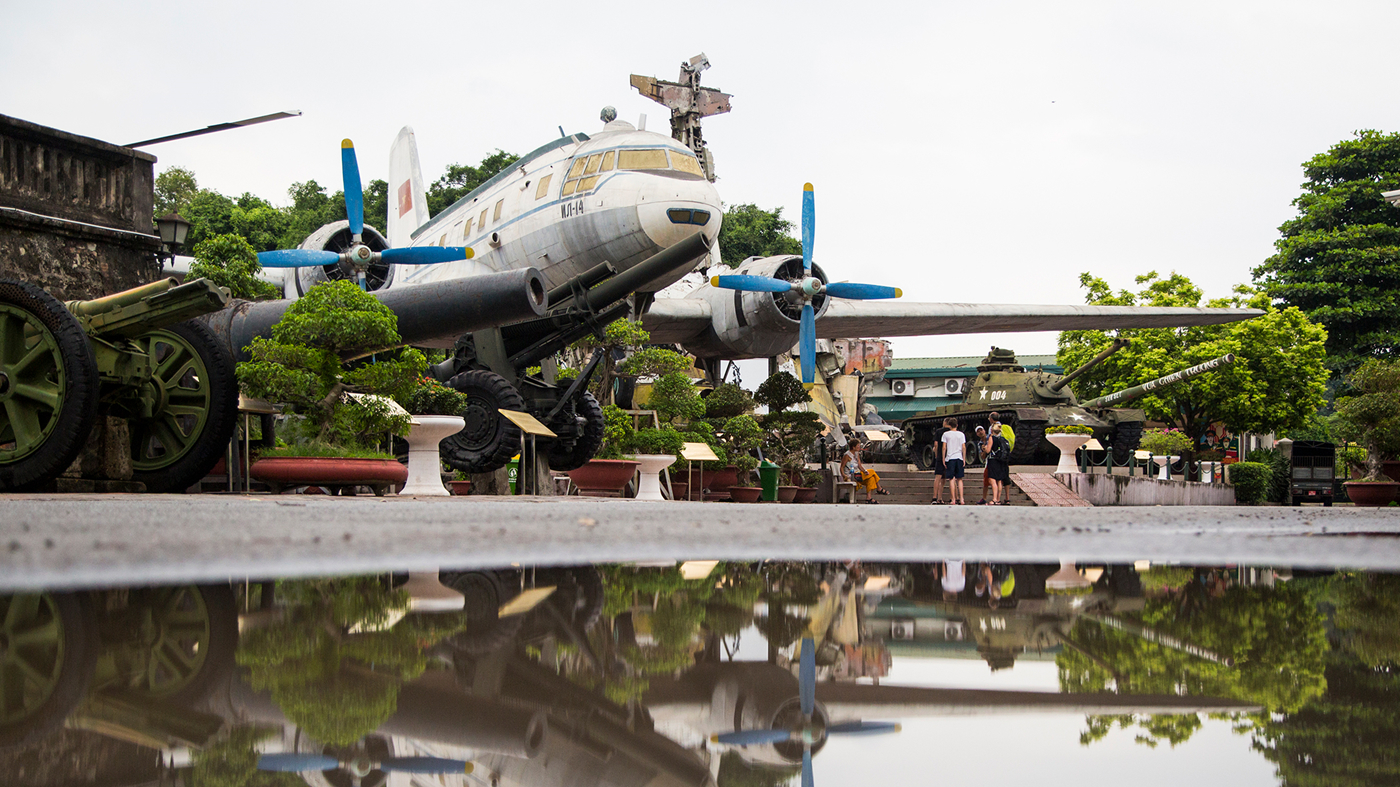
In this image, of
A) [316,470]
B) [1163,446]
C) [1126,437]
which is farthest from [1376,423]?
[316,470]

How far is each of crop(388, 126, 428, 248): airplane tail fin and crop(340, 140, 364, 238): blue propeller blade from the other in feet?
27.8

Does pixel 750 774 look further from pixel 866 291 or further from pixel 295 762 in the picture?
pixel 866 291

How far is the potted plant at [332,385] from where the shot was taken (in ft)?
33.2

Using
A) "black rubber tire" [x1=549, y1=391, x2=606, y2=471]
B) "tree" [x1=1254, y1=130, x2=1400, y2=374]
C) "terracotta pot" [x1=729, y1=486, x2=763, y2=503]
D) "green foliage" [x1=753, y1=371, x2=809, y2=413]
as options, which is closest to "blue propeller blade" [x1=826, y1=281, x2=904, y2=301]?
"green foliage" [x1=753, y1=371, x2=809, y2=413]

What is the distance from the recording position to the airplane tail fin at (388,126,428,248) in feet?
92.9

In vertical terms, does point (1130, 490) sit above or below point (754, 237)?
below

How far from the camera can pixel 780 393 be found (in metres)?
21.6

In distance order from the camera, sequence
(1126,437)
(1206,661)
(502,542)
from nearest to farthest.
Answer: (1206,661) → (502,542) → (1126,437)

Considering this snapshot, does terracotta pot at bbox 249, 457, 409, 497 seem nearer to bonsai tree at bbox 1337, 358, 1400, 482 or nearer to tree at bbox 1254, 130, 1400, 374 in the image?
bonsai tree at bbox 1337, 358, 1400, 482

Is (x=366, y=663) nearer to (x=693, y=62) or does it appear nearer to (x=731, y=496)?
(x=731, y=496)

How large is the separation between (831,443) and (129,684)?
27.1 metres

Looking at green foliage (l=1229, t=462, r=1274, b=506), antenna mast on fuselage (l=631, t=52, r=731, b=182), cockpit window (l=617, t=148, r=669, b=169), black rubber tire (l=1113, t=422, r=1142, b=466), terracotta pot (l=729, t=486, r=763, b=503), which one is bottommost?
green foliage (l=1229, t=462, r=1274, b=506)

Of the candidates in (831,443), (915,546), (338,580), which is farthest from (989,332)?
(338,580)

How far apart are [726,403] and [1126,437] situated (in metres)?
12.5
